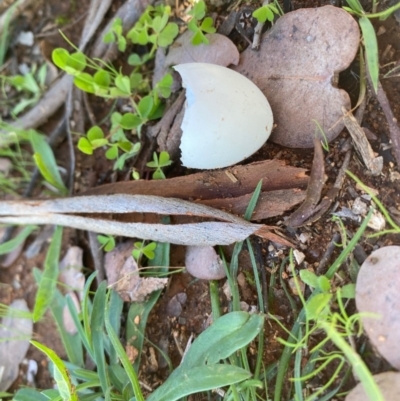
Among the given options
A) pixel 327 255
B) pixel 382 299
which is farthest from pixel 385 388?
pixel 327 255

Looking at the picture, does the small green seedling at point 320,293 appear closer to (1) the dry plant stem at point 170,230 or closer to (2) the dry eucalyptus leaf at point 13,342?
(1) the dry plant stem at point 170,230

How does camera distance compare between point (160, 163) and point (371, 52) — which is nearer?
point (371, 52)

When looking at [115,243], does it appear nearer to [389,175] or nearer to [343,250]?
[343,250]

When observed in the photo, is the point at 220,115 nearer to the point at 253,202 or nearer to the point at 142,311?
the point at 253,202

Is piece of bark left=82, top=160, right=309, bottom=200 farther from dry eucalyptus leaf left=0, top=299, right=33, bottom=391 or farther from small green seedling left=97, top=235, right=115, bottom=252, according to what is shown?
dry eucalyptus leaf left=0, top=299, right=33, bottom=391

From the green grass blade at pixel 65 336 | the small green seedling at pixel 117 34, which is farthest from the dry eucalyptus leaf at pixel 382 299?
the small green seedling at pixel 117 34

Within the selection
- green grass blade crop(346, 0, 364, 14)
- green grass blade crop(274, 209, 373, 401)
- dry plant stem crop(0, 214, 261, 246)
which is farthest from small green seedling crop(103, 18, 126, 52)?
green grass blade crop(274, 209, 373, 401)

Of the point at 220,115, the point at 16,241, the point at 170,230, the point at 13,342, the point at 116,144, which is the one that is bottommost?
the point at 13,342
